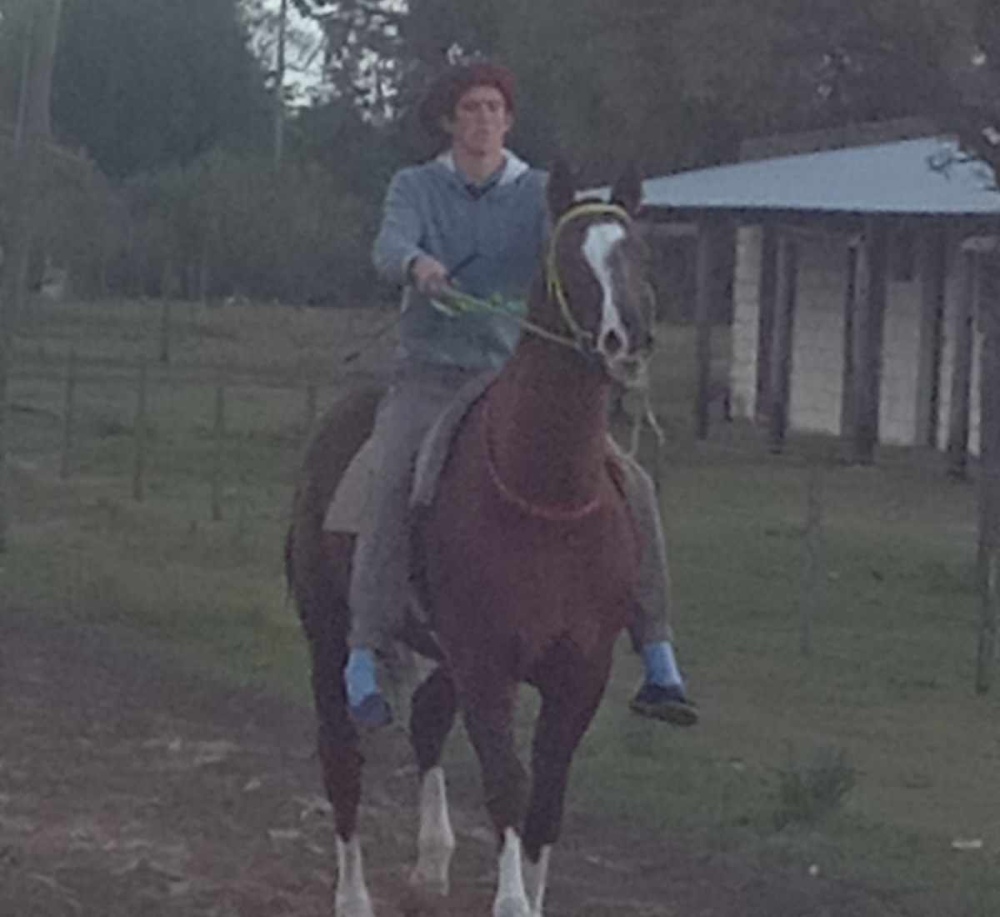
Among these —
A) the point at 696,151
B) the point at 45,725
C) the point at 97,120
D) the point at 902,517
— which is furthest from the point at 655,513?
the point at 97,120

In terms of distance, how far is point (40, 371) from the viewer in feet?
107

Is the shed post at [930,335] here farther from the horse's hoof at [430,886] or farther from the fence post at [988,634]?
the horse's hoof at [430,886]

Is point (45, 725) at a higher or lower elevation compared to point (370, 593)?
lower

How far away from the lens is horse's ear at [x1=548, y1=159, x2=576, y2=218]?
7.15 metres

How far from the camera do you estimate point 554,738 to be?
736 centimetres

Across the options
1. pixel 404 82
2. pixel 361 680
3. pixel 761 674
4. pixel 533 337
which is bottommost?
pixel 761 674

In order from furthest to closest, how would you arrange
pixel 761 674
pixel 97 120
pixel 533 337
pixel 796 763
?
1. pixel 97 120
2. pixel 761 674
3. pixel 796 763
4. pixel 533 337

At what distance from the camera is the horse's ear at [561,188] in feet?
23.5

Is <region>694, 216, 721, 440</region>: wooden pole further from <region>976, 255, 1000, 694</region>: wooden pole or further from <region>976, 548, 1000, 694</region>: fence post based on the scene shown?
<region>976, 548, 1000, 694</region>: fence post

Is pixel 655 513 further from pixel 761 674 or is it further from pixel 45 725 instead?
pixel 761 674

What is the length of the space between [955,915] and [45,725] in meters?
4.55

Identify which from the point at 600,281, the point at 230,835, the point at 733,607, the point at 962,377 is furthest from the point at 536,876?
the point at 962,377

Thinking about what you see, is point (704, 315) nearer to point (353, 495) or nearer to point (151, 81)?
point (353, 495)

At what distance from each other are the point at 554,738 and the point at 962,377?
68.4 ft
